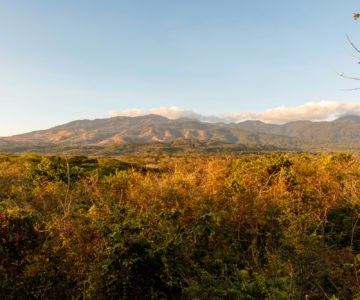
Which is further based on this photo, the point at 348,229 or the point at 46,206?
the point at 46,206

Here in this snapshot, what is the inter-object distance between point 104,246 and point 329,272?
428cm

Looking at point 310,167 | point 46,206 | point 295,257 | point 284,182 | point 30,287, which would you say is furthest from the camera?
point 310,167

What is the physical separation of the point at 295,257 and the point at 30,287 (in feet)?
16.0

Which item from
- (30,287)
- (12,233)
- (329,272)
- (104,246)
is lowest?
(329,272)

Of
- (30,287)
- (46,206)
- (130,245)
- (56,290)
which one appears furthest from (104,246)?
(46,206)

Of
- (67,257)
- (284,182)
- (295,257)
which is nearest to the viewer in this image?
(67,257)

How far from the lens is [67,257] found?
376cm

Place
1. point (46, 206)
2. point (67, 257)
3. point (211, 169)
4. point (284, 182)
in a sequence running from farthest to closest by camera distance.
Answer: point (211, 169), point (284, 182), point (46, 206), point (67, 257)

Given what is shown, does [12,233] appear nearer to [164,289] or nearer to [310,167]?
[164,289]

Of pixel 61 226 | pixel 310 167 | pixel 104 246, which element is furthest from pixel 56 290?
pixel 310 167

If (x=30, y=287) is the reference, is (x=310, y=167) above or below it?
above

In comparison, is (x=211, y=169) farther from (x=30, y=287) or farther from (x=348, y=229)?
(x=30, y=287)

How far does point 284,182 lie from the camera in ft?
23.0

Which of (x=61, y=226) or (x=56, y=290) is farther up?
(x=61, y=226)
